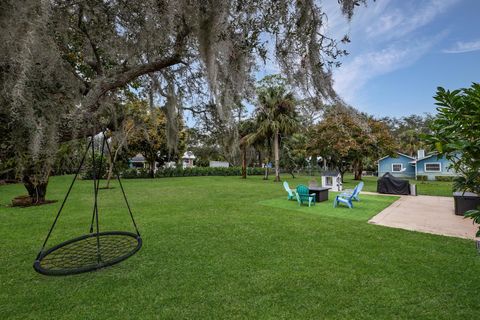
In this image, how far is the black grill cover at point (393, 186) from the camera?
10625 mm

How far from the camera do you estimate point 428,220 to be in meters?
5.79

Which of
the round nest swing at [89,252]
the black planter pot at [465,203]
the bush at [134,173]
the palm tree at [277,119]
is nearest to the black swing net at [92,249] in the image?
the round nest swing at [89,252]

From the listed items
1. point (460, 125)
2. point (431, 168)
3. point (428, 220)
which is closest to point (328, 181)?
point (428, 220)

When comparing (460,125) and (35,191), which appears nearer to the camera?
(460,125)

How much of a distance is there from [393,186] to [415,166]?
13.8 meters

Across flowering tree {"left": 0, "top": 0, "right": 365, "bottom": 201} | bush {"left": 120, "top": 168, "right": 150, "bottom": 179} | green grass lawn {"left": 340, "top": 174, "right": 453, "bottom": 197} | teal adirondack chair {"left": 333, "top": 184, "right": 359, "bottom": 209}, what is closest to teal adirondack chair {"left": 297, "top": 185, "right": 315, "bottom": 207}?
teal adirondack chair {"left": 333, "top": 184, "right": 359, "bottom": 209}

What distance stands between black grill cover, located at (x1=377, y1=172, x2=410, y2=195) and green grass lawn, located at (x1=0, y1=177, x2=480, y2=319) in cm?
681

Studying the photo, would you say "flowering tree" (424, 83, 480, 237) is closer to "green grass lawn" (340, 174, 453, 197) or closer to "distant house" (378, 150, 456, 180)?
"green grass lawn" (340, 174, 453, 197)

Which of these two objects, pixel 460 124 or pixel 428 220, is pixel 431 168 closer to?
pixel 428 220

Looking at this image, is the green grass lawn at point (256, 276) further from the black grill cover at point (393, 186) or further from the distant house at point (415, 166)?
the distant house at point (415, 166)

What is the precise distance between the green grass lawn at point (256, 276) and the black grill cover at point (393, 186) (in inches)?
268

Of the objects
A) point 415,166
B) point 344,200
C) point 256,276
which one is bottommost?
point 256,276

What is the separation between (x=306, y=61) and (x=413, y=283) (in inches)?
108

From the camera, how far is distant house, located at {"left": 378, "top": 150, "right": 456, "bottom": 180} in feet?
64.7
